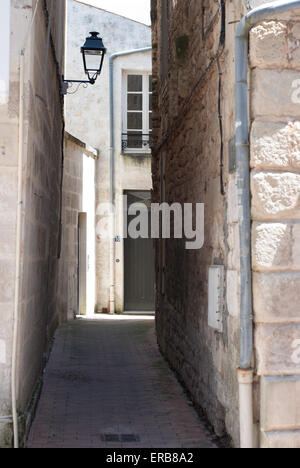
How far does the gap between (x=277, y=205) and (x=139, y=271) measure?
10362 mm

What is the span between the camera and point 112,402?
18.3 feet

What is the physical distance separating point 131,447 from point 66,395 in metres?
1.59

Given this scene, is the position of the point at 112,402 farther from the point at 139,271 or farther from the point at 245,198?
the point at 139,271

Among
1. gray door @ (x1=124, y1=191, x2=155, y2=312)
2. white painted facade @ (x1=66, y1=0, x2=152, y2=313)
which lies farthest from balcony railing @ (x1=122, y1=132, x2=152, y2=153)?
gray door @ (x1=124, y1=191, x2=155, y2=312)

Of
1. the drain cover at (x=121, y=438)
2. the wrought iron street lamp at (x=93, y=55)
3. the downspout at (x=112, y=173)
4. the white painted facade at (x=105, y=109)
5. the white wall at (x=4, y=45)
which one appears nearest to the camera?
the white wall at (x=4, y=45)

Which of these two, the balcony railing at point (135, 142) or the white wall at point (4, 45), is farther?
→ the balcony railing at point (135, 142)

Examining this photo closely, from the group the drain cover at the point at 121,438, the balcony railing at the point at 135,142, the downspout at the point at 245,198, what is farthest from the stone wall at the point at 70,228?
the downspout at the point at 245,198

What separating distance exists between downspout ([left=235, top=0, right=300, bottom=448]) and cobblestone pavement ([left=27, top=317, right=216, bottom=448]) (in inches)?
34.1

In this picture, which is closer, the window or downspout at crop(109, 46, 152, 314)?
downspout at crop(109, 46, 152, 314)

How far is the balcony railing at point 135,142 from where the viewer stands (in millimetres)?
13891

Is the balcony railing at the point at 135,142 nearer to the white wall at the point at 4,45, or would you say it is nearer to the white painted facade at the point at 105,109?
the white painted facade at the point at 105,109

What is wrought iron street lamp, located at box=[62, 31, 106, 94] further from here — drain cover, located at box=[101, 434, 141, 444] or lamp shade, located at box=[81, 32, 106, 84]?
drain cover, located at box=[101, 434, 141, 444]

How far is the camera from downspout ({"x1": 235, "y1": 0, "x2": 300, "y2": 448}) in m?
3.69

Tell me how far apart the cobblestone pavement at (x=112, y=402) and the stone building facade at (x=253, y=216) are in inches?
11.2
